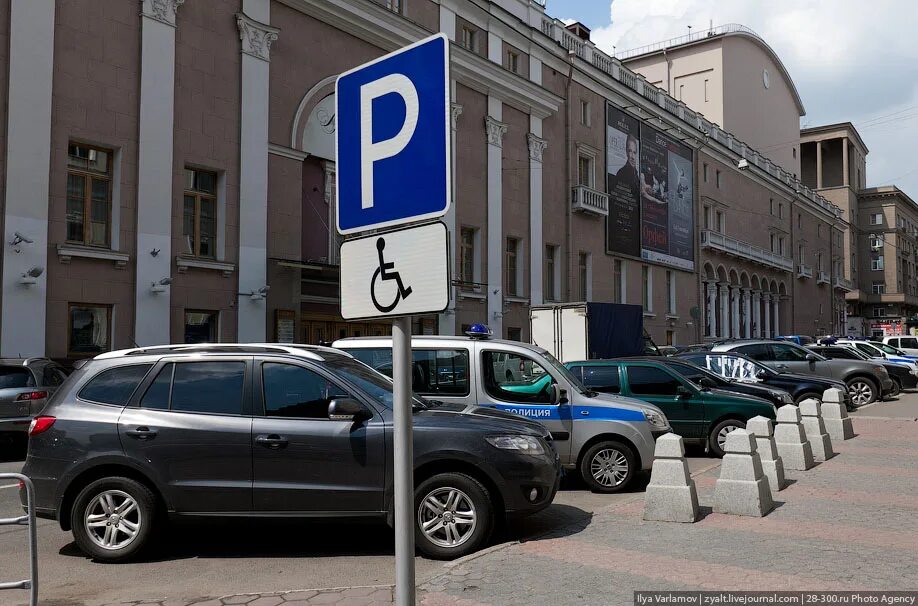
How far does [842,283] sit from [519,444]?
3152 inches

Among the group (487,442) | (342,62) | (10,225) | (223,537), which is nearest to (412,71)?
(487,442)

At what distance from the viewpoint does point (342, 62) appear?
23.3 meters

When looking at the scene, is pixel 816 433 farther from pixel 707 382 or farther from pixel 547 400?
pixel 547 400

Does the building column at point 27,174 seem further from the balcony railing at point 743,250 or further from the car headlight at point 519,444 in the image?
the balcony railing at point 743,250

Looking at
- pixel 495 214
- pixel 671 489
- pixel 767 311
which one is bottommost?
pixel 671 489

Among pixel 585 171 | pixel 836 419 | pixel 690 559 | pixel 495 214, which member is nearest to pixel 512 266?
pixel 495 214

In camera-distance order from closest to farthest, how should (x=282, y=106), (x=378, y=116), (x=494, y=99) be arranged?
(x=378, y=116)
(x=282, y=106)
(x=494, y=99)

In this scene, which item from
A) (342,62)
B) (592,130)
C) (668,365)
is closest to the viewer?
(668,365)

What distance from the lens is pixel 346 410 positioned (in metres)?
6.66

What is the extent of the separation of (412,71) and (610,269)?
3378 cm

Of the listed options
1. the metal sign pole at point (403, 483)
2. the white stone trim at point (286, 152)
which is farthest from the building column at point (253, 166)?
the metal sign pole at point (403, 483)

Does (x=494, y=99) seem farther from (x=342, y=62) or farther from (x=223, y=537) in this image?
(x=223, y=537)

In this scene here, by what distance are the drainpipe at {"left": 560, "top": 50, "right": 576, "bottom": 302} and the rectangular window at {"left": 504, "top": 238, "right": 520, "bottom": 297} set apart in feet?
10.6

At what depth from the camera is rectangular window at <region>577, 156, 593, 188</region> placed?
34931 millimetres
